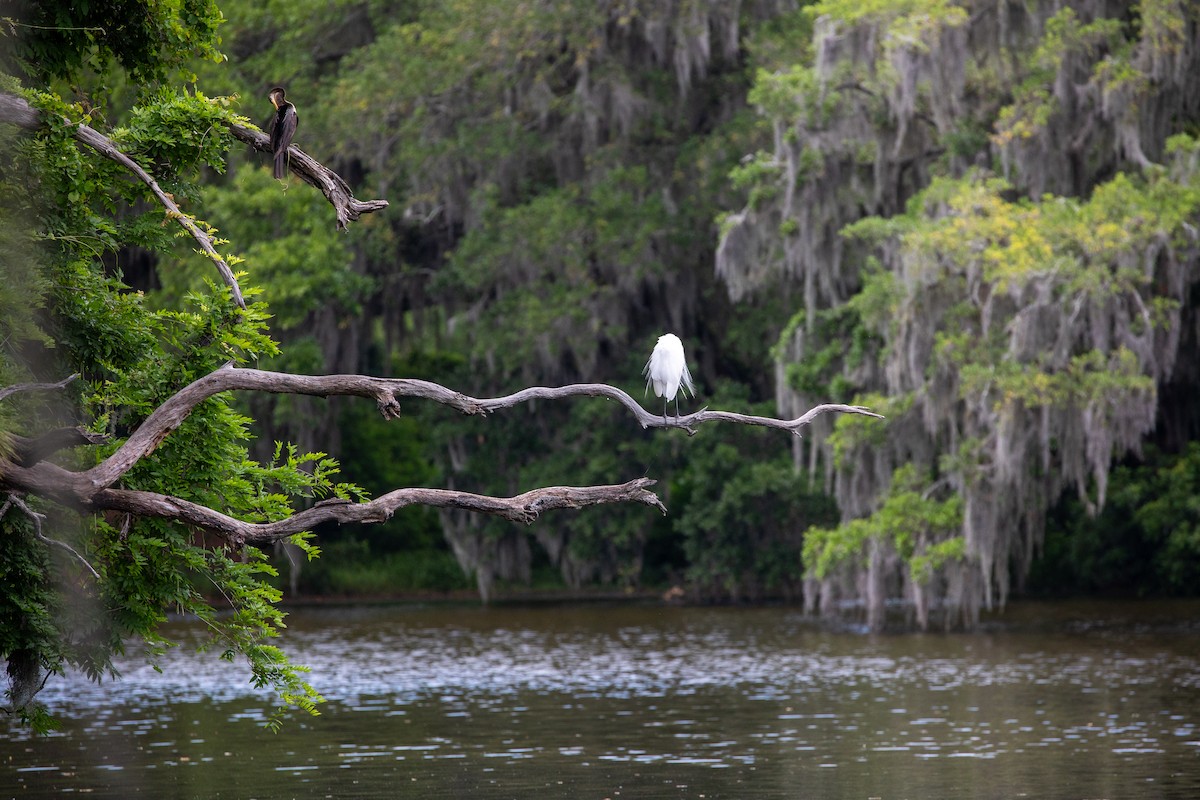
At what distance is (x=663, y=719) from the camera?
48.3 feet

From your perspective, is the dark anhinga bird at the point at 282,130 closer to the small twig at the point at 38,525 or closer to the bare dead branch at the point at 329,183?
the bare dead branch at the point at 329,183

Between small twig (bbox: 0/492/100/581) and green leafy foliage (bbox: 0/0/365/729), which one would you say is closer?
small twig (bbox: 0/492/100/581)

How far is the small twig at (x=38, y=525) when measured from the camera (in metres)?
7.77

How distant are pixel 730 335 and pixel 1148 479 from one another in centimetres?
723

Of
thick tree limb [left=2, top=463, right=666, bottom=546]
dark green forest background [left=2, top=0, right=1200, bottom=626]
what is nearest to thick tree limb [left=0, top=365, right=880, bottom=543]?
thick tree limb [left=2, top=463, right=666, bottom=546]

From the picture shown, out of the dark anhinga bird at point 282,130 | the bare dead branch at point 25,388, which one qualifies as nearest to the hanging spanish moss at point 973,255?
the dark anhinga bird at point 282,130

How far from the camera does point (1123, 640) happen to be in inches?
802

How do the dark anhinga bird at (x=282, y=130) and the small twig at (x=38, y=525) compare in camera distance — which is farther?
the dark anhinga bird at (x=282, y=130)

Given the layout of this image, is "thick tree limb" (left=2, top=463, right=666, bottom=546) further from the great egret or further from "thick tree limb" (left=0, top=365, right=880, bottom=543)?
the great egret

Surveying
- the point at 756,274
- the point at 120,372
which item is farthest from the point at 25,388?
the point at 756,274

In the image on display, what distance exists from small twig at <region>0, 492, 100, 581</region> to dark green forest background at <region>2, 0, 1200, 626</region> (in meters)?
12.1

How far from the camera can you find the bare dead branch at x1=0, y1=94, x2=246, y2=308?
834 centimetres

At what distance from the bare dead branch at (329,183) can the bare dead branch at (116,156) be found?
1.92 ft

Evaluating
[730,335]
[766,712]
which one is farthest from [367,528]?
[766,712]
